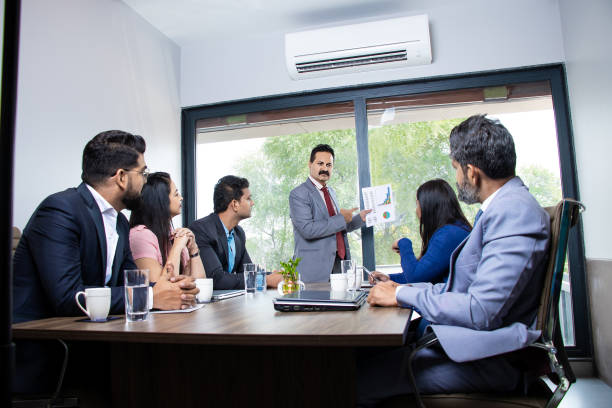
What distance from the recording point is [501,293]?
3.75 ft

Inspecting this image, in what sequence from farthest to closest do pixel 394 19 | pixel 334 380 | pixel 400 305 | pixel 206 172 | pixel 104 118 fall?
pixel 206 172
pixel 394 19
pixel 104 118
pixel 400 305
pixel 334 380

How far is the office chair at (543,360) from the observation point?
116 cm

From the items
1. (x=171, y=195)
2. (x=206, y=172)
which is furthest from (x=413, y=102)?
(x=171, y=195)

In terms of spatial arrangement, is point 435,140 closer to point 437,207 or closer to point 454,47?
point 454,47

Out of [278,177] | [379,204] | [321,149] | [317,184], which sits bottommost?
[379,204]

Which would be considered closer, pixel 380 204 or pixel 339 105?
pixel 380 204

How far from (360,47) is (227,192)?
5.43ft

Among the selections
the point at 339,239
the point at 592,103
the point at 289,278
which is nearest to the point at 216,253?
the point at 289,278

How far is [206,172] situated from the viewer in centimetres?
426

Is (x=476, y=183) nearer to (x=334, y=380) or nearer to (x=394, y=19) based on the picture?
(x=334, y=380)

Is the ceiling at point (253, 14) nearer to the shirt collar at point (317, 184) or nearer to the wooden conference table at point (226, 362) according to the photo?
the shirt collar at point (317, 184)

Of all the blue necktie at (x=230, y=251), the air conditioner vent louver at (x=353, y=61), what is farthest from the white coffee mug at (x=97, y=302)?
the air conditioner vent louver at (x=353, y=61)

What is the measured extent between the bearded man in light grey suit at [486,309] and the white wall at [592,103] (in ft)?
6.16

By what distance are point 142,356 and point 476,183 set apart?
114 centimetres
